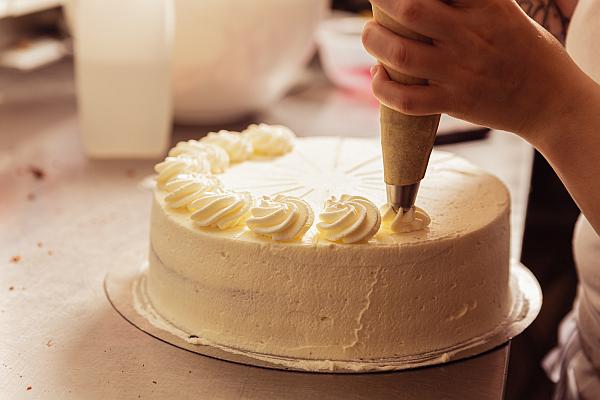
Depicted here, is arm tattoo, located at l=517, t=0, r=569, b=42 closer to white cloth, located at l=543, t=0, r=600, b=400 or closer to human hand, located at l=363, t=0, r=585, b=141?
white cloth, located at l=543, t=0, r=600, b=400

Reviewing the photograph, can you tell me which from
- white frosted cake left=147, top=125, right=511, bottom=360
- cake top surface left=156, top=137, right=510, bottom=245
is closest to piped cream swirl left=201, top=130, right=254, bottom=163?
cake top surface left=156, top=137, right=510, bottom=245

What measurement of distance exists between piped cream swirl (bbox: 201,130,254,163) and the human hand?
0.51m

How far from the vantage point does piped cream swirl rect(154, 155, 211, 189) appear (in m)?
1.32

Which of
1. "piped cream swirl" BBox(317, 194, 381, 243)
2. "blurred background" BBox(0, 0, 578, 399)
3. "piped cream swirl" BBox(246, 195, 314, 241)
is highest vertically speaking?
"piped cream swirl" BBox(317, 194, 381, 243)

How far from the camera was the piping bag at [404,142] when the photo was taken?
38.5 inches

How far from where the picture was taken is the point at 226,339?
1.15 m

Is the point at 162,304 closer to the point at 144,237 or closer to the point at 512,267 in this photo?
the point at 144,237

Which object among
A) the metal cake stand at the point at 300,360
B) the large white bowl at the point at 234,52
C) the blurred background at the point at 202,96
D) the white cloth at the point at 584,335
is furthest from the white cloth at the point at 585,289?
the large white bowl at the point at 234,52

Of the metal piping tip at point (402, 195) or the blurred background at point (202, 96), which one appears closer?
the metal piping tip at point (402, 195)

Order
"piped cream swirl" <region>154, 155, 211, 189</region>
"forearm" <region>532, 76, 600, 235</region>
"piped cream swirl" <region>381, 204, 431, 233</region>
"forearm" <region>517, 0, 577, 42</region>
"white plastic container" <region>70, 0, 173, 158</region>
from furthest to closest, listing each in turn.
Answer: "white plastic container" <region>70, 0, 173, 158</region> → "forearm" <region>517, 0, 577, 42</region> → "piped cream swirl" <region>154, 155, 211, 189</region> → "piped cream swirl" <region>381, 204, 431, 233</region> → "forearm" <region>532, 76, 600, 235</region>

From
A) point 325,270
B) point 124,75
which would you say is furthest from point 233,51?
point 325,270

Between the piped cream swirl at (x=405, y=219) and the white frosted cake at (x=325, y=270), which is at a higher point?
the piped cream swirl at (x=405, y=219)

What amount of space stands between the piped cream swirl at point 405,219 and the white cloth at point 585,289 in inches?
13.8

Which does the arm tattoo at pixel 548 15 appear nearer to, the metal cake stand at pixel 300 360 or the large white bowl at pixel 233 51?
the metal cake stand at pixel 300 360
